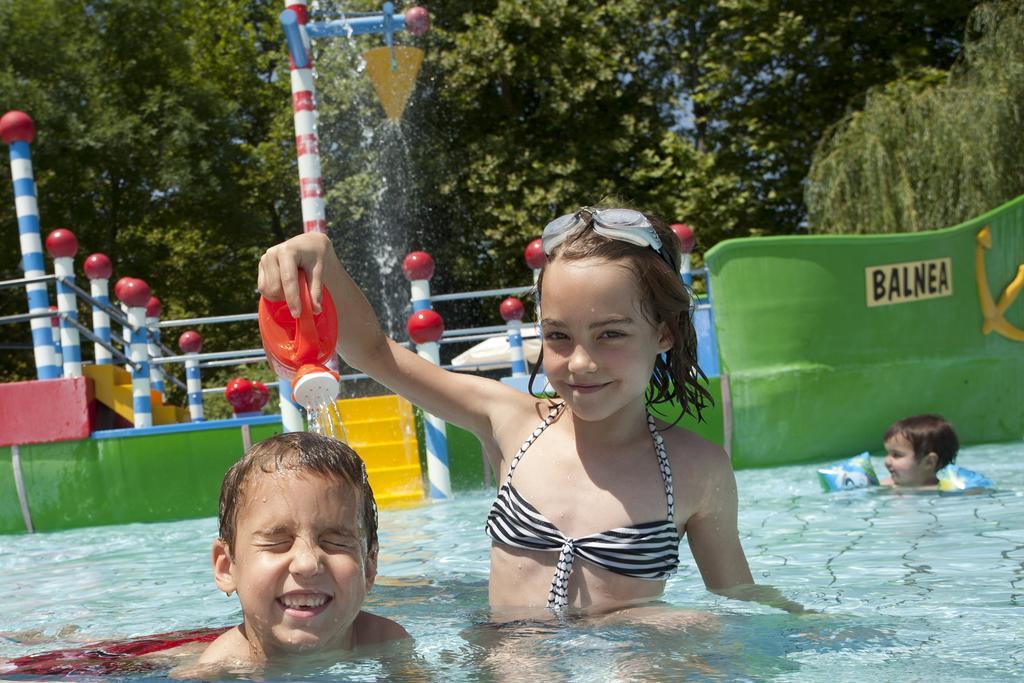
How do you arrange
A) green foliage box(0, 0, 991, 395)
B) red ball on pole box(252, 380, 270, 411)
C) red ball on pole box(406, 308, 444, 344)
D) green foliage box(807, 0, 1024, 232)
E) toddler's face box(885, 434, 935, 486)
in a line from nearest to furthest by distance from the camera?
toddler's face box(885, 434, 935, 486) → red ball on pole box(406, 308, 444, 344) → red ball on pole box(252, 380, 270, 411) → green foliage box(807, 0, 1024, 232) → green foliage box(0, 0, 991, 395)

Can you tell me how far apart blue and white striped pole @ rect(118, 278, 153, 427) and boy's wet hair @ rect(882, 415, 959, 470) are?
4.57 metres

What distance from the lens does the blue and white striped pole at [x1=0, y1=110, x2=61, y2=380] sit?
7301 mm

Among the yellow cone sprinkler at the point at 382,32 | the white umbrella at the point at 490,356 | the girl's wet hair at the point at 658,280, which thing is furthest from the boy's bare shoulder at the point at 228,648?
the white umbrella at the point at 490,356

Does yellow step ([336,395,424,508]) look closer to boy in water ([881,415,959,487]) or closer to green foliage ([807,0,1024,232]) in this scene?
boy in water ([881,415,959,487])

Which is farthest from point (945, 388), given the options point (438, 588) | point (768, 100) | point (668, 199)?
point (768, 100)

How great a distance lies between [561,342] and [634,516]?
0.42m

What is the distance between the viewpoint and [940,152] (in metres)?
14.6

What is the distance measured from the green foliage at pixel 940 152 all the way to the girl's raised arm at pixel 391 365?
1286 cm

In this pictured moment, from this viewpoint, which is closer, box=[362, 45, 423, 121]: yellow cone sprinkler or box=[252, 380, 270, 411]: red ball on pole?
box=[252, 380, 270, 411]: red ball on pole

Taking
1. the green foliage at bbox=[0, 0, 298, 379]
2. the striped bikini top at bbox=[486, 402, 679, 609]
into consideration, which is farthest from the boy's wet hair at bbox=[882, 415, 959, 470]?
the green foliage at bbox=[0, 0, 298, 379]

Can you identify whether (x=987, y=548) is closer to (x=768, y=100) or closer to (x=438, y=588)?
(x=438, y=588)

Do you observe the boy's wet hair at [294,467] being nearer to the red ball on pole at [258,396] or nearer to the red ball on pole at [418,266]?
the red ball on pole at [418,266]

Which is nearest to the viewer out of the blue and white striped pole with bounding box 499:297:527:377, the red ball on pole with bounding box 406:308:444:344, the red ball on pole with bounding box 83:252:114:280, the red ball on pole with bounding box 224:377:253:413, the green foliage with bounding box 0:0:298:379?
the red ball on pole with bounding box 406:308:444:344

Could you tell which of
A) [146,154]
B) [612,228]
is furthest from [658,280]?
[146,154]
